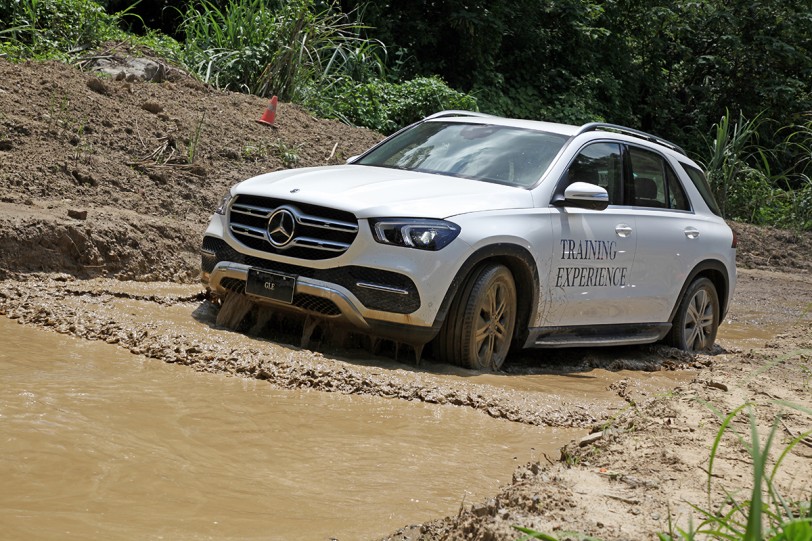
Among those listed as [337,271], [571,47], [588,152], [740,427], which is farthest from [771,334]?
[571,47]

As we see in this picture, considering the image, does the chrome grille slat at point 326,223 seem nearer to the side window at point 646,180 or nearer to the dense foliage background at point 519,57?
the side window at point 646,180

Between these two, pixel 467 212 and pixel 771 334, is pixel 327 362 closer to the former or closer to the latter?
pixel 467 212

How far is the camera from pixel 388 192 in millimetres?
7148

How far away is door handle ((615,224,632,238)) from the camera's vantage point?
8367mm

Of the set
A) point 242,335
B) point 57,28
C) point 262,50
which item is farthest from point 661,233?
point 57,28

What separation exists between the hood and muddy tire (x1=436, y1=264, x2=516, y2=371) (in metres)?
0.45

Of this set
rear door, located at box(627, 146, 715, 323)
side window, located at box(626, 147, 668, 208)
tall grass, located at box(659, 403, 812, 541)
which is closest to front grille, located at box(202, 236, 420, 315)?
rear door, located at box(627, 146, 715, 323)

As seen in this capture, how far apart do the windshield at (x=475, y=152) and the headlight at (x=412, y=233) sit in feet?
3.31

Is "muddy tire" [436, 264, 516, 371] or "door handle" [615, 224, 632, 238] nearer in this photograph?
"muddy tire" [436, 264, 516, 371]

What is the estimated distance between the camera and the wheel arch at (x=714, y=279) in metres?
9.28

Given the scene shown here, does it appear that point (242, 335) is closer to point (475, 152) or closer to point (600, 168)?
point (475, 152)

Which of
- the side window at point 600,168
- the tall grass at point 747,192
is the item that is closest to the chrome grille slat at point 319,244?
the side window at point 600,168

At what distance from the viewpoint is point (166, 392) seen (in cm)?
576

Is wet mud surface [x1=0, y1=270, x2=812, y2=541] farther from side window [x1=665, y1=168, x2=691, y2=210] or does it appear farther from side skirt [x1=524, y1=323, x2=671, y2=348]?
side window [x1=665, y1=168, x2=691, y2=210]
